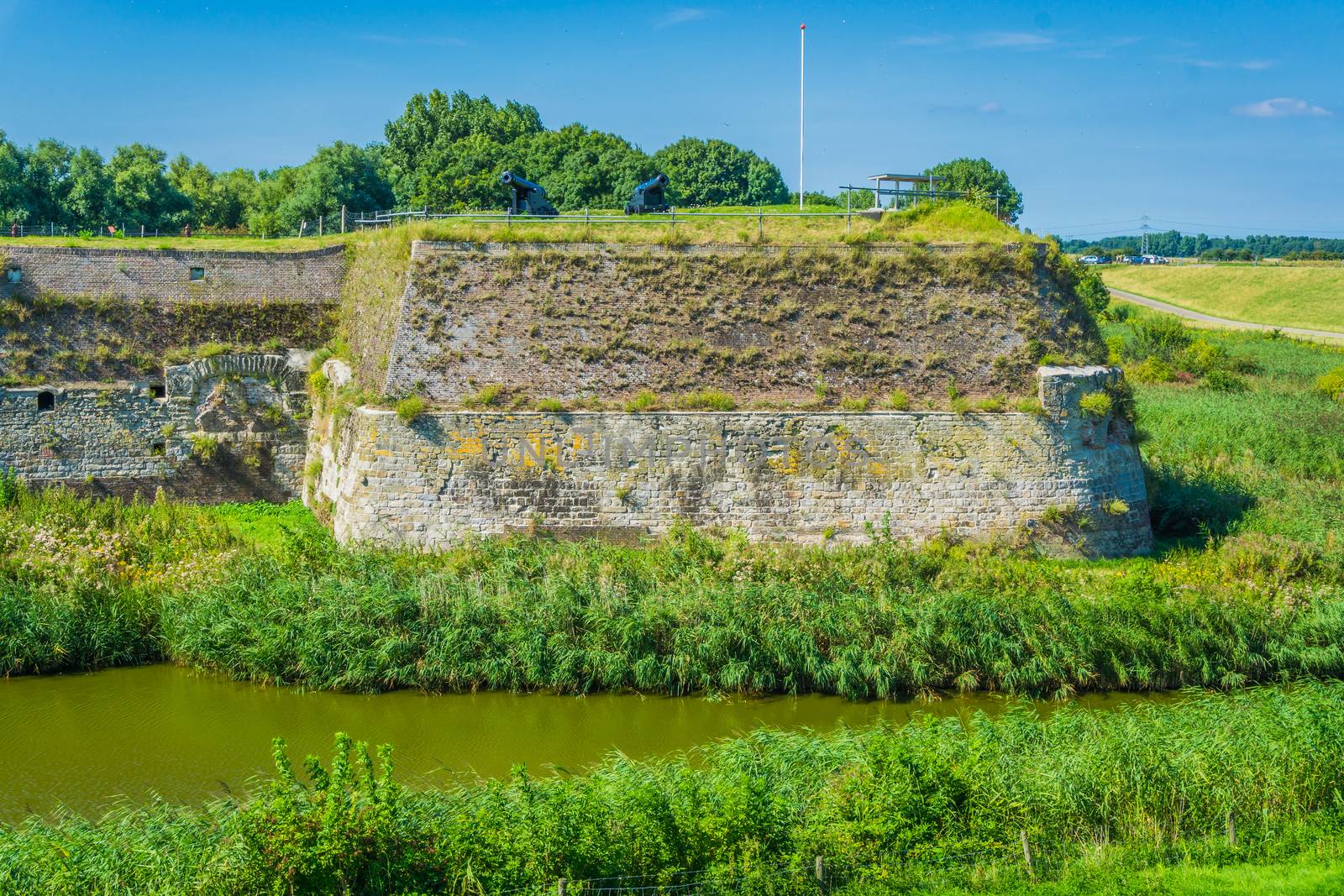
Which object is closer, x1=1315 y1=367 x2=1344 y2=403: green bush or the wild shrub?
x1=1315 y1=367 x2=1344 y2=403: green bush

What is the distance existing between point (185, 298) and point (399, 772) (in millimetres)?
13253

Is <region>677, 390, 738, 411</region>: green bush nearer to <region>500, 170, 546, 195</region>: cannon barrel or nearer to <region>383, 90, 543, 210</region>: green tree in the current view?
<region>500, 170, 546, 195</region>: cannon barrel

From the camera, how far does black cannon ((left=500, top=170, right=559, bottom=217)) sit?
71.4 ft

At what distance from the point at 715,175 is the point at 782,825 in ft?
125

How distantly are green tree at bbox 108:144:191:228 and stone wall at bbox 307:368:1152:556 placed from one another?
1767cm

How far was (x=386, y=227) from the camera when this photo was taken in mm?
21984

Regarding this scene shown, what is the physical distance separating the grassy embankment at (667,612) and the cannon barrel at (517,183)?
8.01 metres

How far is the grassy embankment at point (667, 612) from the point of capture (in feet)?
46.7

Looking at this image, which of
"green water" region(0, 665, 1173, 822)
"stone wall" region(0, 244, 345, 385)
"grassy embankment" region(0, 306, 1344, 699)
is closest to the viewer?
"green water" region(0, 665, 1173, 822)

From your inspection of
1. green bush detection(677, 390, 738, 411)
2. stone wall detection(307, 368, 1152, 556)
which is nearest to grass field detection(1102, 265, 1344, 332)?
stone wall detection(307, 368, 1152, 556)

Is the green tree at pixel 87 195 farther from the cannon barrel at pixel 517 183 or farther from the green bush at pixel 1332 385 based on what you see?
the green bush at pixel 1332 385

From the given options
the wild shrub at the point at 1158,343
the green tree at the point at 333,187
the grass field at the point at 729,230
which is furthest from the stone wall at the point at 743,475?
the wild shrub at the point at 1158,343

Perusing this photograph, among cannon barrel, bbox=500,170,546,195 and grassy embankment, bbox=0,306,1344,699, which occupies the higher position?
cannon barrel, bbox=500,170,546,195

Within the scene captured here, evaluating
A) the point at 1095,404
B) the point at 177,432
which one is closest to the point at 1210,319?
the point at 1095,404
